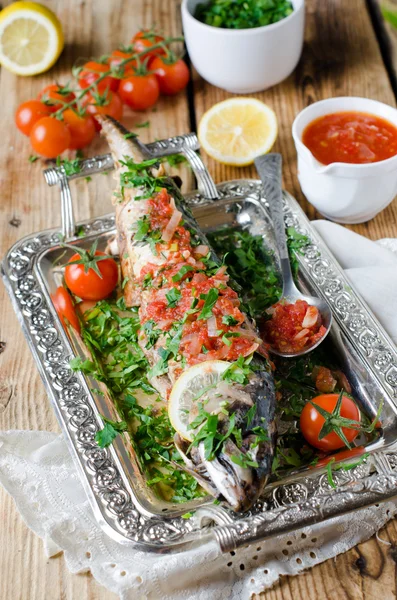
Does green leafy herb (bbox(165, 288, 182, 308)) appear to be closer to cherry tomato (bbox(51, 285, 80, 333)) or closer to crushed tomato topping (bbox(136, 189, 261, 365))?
crushed tomato topping (bbox(136, 189, 261, 365))

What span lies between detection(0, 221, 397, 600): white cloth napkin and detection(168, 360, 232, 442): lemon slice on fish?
1.63ft

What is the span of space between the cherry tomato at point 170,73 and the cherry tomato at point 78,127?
0.64m

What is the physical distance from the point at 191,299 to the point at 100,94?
2368 mm

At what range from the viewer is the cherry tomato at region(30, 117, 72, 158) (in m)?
4.52

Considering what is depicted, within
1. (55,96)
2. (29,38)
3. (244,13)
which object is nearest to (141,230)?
(55,96)

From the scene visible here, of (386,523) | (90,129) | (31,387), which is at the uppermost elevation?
(90,129)

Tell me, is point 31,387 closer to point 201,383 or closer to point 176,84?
point 201,383

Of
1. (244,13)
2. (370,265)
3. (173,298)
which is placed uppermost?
(244,13)

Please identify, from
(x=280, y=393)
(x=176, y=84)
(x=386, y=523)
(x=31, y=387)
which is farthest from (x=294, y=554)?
(x=176, y=84)

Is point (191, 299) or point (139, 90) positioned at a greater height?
point (191, 299)

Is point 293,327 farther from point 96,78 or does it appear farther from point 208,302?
point 96,78

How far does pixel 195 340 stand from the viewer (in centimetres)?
293

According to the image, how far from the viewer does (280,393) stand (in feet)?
10.5

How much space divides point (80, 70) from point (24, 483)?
302 centimetres
